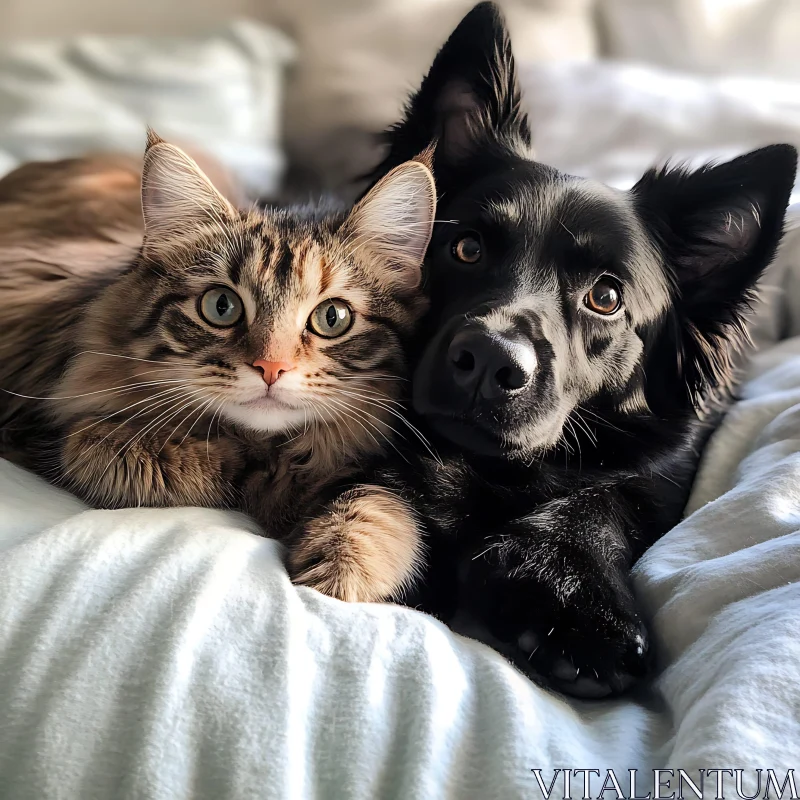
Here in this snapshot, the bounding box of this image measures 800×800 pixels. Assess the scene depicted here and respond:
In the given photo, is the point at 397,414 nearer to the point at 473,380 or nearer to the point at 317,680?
the point at 473,380

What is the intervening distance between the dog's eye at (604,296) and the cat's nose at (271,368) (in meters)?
0.50

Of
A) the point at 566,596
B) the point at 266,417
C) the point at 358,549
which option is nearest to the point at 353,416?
the point at 266,417

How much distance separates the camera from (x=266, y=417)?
112 cm

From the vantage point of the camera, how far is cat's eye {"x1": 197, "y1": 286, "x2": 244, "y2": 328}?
1137 mm

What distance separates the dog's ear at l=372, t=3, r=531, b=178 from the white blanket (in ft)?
2.75

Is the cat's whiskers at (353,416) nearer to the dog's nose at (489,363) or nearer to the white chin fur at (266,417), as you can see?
the white chin fur at (266,417)

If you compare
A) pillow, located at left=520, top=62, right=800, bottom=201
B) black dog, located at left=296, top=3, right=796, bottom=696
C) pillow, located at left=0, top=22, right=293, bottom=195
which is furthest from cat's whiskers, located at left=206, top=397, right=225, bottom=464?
pillow, located at left=520, top=62, right=800, bottom=201

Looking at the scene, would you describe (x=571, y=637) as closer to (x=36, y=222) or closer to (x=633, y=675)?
(x=633, y=675)

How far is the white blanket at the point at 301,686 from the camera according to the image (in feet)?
2.24

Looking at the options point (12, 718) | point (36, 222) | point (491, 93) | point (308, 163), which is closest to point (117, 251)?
point (36, 222)

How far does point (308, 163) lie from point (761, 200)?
1043 millimetres

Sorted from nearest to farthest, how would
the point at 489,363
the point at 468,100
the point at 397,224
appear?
the point at 489,363 < the point at 397,224 < the point at 468,100

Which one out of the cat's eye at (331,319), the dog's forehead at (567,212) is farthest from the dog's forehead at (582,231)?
the cat's eye at (331,319)

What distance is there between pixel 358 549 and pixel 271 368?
0.29 meters
